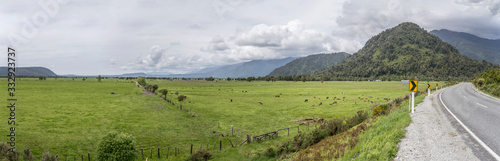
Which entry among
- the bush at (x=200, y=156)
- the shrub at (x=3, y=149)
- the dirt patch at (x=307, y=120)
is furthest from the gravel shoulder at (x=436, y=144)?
the shrub at (x=3, y=149)

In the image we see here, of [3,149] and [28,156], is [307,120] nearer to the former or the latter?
[28,156]

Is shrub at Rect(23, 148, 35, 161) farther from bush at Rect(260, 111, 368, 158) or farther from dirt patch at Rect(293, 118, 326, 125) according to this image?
dirt patch at Rect(293, 118, 326, 125)

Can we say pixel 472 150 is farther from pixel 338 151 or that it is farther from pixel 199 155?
pixel 199 155

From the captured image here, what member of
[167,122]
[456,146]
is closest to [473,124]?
[456,146]

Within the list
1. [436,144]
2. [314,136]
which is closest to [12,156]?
[314,136]

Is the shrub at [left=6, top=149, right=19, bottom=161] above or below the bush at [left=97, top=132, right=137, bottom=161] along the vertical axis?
below

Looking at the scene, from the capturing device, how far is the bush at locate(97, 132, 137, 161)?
22.2m

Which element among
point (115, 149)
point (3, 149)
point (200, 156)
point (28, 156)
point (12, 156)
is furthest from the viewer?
point (200, 156)

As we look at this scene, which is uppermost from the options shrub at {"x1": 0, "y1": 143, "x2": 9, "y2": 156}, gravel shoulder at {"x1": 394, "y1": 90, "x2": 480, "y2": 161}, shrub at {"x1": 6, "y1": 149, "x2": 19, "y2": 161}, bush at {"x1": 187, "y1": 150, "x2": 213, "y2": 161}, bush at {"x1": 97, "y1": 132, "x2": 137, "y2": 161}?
gravel shoulder at {"x1": 394, "y1": 90, "x2": 480, "y2": 161}

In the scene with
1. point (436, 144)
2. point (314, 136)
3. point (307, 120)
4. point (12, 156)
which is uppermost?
point (436, 144)

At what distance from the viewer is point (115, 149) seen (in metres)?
22.3

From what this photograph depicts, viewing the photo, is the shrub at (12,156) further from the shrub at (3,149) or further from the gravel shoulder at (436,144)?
the gravel shoulder at (436,144)

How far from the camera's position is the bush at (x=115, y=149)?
22.2 metres

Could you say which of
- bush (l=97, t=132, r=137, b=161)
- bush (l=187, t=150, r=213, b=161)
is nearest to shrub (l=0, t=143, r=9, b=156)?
bush (l=97, t=132, r=137, b=161)
